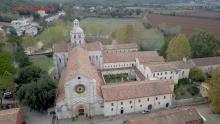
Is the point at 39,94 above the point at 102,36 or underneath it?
underneath

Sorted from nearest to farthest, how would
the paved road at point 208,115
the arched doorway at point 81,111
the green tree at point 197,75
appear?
the paved road at point 208,115 → the arched doorway at point 81,111 → the green tree at point 197,75

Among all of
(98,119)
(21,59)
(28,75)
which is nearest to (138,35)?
(21,59)

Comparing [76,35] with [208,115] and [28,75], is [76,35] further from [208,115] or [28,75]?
[208,115]

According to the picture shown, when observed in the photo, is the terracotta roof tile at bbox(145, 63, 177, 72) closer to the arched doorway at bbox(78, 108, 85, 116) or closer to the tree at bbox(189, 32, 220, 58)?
the tree at bbox(189, 32, 220, 58)

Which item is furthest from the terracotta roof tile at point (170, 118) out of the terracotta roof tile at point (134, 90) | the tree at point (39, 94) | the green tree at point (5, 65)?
the green tree at point (5, 65)

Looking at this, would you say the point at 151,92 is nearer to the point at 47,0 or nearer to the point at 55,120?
the point at 55,120

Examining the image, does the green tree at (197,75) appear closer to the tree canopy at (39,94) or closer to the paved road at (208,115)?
the paved road at (208,115)
